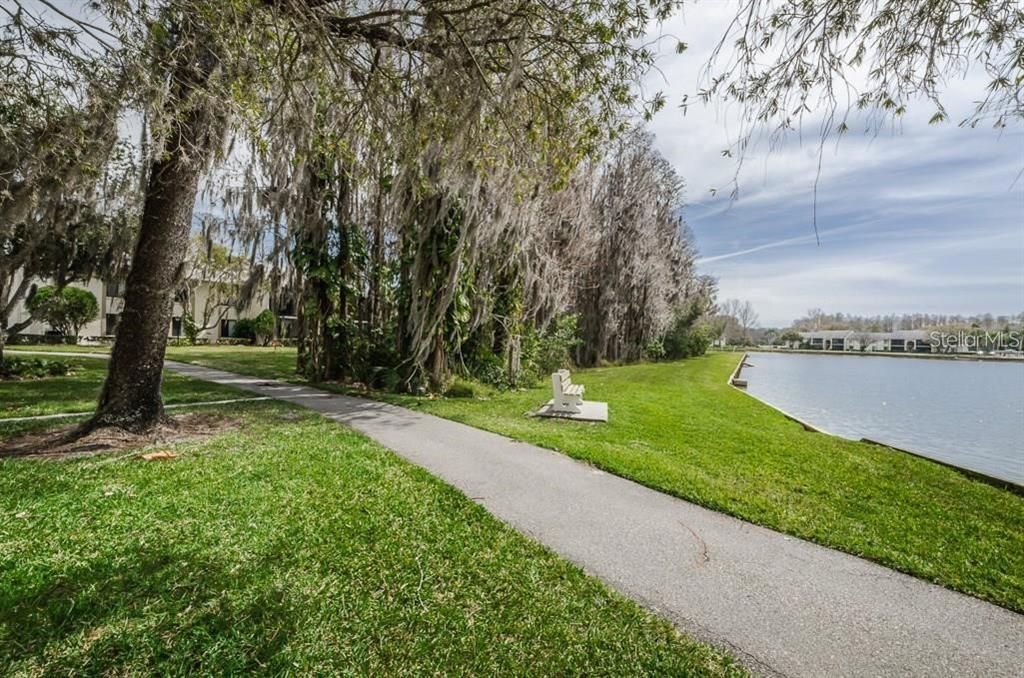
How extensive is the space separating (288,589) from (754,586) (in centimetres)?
267

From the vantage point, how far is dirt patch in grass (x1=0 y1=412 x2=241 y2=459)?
15.4 feet

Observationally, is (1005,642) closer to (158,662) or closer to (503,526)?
(503,526)

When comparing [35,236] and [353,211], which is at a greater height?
[353,211]

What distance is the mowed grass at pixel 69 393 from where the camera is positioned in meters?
6.94

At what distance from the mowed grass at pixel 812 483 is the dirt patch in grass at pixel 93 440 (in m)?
3.62

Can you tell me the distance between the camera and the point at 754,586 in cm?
277

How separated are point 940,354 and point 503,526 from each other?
71535 mm

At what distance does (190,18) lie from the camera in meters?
3.78

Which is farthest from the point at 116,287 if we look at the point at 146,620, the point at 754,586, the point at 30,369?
the point at 754,586

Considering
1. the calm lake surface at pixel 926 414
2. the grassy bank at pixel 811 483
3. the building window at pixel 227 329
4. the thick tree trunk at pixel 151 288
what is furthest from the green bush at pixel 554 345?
the building window at pixel 227 329

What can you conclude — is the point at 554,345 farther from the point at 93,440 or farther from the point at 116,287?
the point at 116,287

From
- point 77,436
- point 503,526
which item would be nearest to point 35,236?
point 77,436

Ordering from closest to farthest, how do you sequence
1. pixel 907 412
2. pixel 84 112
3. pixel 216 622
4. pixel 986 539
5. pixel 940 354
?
pixel 216 622 < pixel 986 539 < pixel 84 112 < pixel 907 412 < pixel 940 354

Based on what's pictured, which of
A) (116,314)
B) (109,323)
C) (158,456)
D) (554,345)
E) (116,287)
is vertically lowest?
(158,456)
